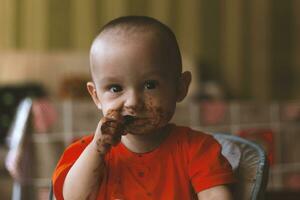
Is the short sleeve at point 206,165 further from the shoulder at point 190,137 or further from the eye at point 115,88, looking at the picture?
the eye at point 115,88

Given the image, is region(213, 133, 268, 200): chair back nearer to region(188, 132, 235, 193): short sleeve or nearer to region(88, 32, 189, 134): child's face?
region(188, 132, 235, 193): short sleeve

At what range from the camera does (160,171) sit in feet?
2.30

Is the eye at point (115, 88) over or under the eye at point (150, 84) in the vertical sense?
under

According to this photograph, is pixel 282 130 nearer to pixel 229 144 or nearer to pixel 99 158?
pixel 229 144

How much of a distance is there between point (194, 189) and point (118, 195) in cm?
11

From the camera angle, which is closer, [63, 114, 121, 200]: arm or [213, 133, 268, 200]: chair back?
[63, 114, 121, 200]: arm

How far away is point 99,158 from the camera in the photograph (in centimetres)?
66

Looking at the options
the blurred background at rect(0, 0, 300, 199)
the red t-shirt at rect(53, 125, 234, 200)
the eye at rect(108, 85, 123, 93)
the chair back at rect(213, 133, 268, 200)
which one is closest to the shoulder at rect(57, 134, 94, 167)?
the red t-shirt at rect(53, 125, 234, 200)

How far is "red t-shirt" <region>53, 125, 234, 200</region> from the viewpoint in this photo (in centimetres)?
69

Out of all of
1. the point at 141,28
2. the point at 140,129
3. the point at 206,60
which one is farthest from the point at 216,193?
the point at 206,60

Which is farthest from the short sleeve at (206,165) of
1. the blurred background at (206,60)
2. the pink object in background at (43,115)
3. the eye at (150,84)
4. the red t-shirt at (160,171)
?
the blurred background at (206,60)

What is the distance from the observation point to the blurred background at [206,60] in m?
2.05

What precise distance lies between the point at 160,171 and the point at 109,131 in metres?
0.12

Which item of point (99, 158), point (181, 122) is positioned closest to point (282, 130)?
point (181, 122)
